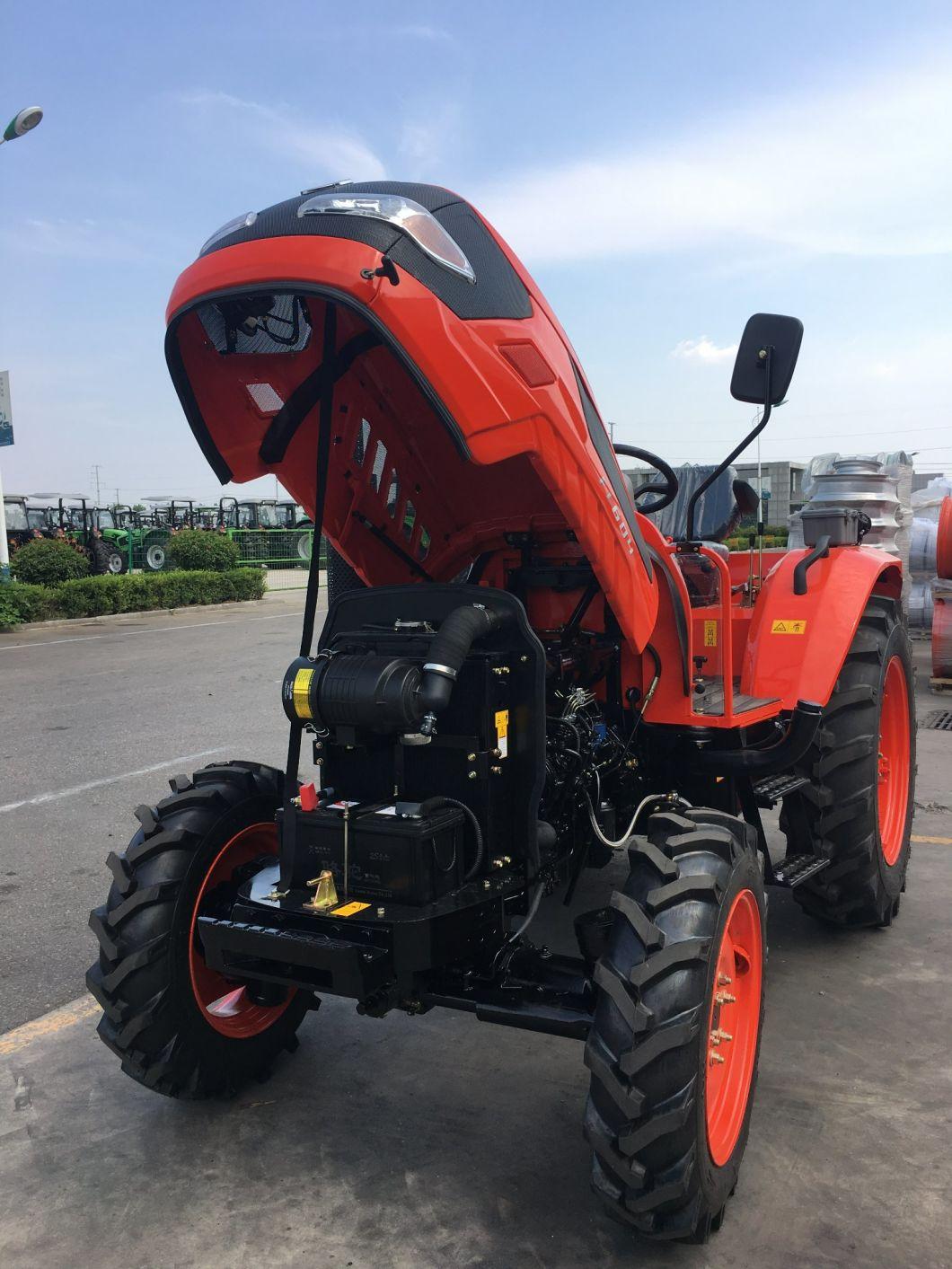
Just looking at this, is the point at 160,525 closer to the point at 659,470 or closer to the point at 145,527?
the point at 145,527

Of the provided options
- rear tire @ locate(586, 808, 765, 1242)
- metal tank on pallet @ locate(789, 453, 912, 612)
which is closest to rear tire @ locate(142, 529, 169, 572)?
metal tank on pallet @ locate(789, 453, 912, 612)

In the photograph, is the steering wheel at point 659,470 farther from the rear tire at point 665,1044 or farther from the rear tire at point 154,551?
the rear tire at point 154,551

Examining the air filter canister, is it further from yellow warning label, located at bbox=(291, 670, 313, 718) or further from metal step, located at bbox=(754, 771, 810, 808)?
metal step, located at bbox=(754, 771, 810, 808)

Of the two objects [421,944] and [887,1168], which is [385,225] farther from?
[887,1168]

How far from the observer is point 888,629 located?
14.0ft

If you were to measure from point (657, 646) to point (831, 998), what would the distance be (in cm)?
150

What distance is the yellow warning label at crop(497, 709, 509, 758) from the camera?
2.76 metres

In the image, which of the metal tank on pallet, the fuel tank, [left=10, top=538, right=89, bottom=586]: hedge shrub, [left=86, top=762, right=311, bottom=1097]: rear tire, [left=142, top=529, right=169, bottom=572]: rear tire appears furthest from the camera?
[left=142, top=529, right=169, bottom=572]: rear tire

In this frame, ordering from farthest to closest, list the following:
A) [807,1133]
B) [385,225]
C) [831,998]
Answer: [831,998], [807,1133], [385,225]

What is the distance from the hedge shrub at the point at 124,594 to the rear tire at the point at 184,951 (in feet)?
51.2

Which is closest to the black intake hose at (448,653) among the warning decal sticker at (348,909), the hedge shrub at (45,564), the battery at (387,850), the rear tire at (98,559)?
the battery at (387,850)

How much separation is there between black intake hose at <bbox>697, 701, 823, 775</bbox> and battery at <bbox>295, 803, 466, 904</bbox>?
1198mm

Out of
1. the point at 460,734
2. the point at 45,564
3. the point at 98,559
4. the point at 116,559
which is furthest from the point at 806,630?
the point at 116,559

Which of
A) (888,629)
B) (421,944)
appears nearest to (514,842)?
(421,944)
